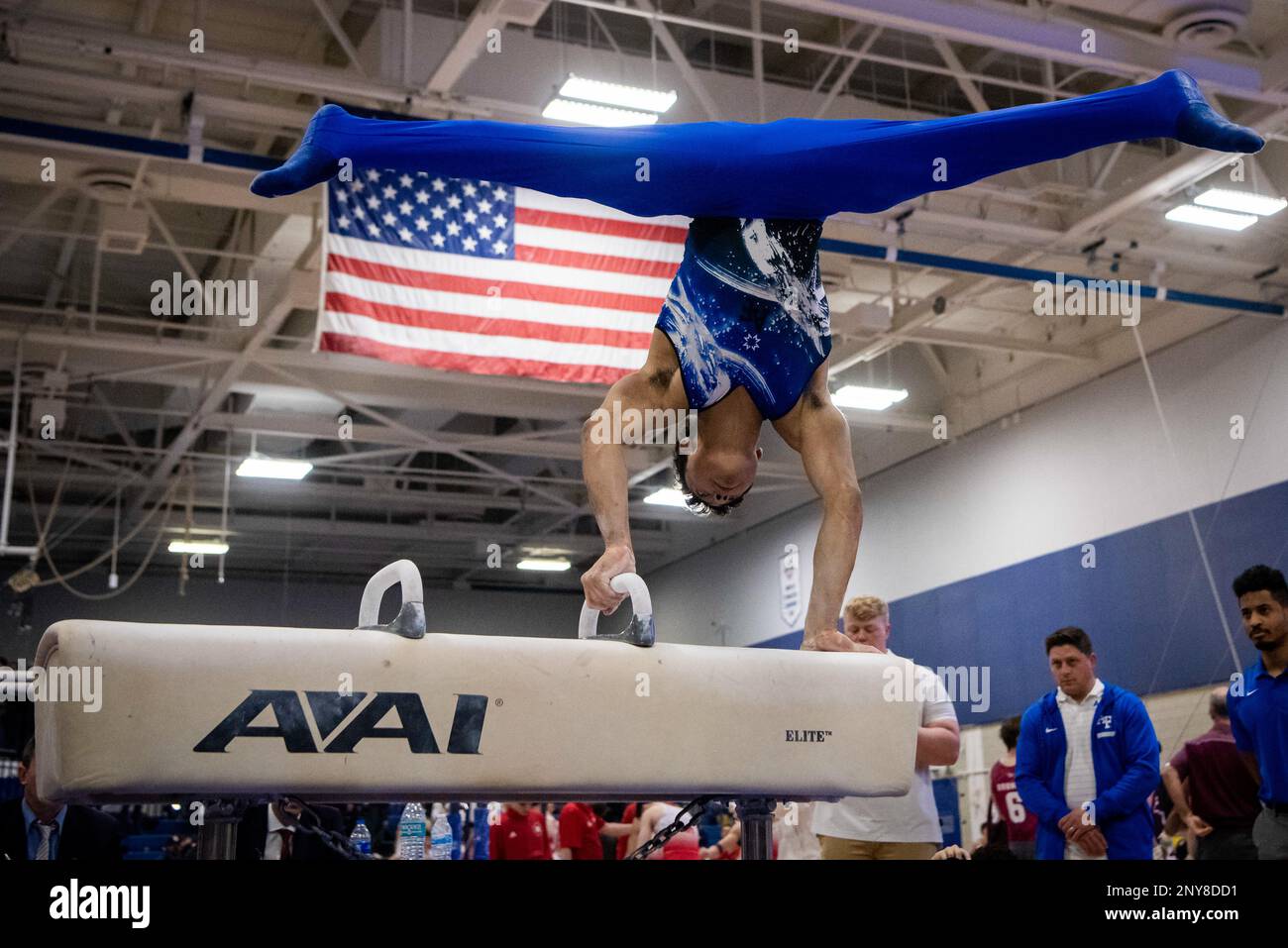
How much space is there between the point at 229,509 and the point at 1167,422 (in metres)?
12.7

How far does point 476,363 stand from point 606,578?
529 centimetres

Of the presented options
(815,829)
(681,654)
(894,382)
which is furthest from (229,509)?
(681,654)

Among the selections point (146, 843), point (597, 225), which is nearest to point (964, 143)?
point (597, 225)

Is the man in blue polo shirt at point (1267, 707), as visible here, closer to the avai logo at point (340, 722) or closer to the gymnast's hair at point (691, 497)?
the gymnast's hair at point (691, 497)

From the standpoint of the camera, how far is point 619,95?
775 cm

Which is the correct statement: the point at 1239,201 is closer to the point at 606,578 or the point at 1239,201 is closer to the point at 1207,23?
the point at 1207,23

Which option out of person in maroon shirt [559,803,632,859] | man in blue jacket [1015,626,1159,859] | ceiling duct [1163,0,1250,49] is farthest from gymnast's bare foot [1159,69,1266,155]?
person in maroon shirt [559,803,632,859]

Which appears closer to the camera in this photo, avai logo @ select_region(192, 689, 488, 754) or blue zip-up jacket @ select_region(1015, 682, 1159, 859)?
avai logo @ select_region(192, 689, 488, 754)

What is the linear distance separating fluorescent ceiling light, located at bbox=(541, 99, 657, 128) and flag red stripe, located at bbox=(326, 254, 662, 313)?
105cm

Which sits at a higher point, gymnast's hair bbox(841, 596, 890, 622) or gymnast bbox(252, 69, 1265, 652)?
gymnast bbox(252, 69, 1265, 652)

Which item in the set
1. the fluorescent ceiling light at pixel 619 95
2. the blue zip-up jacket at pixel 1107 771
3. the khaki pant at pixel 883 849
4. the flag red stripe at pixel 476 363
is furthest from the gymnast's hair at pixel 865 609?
the fluorescent ceiling light at pixel 619 95

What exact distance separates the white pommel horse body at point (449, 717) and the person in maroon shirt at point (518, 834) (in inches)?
232

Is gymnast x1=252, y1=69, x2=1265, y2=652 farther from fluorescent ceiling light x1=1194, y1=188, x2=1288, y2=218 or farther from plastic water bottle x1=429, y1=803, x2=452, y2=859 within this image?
fluorescent ceiling light x1=1194, y1=188, x2=1288, y2=218

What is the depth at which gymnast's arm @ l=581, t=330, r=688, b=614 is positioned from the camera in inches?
108
